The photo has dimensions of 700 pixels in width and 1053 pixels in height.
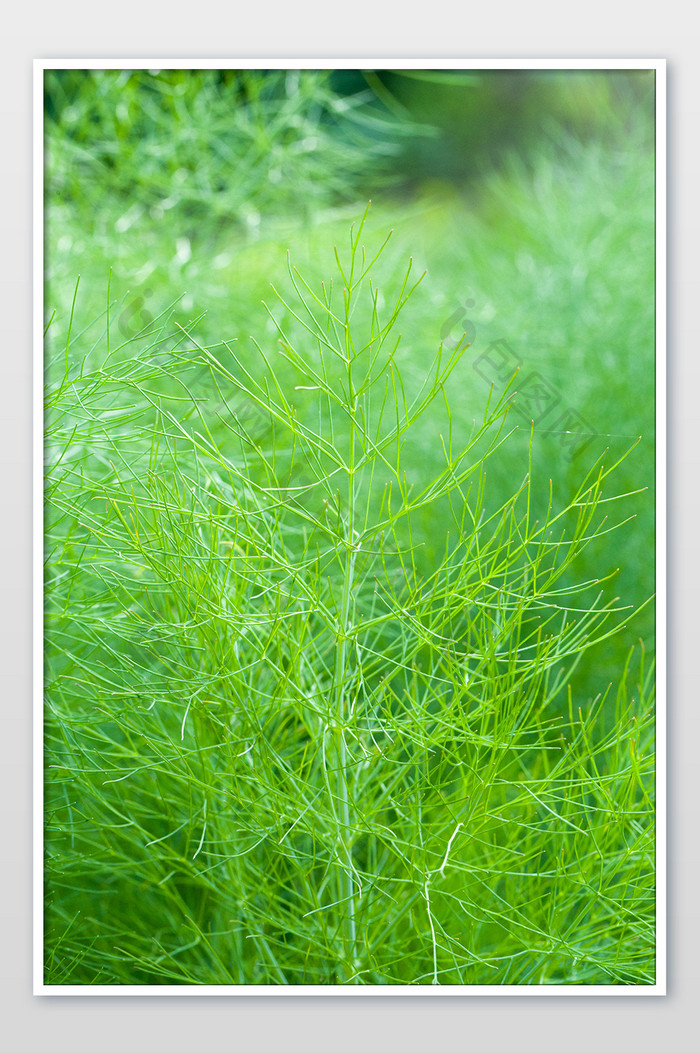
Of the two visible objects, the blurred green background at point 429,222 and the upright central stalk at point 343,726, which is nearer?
the upright central stalk at point 343,726

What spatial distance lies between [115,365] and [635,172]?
0.60m

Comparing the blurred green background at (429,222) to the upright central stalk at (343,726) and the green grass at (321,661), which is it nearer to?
the green grass at (321,661)

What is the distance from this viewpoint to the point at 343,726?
678mm

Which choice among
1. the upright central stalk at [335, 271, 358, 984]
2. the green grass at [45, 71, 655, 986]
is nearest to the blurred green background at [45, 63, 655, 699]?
the green grass at [45, 71, 655, 986]

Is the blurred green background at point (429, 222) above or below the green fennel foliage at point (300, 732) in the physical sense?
above

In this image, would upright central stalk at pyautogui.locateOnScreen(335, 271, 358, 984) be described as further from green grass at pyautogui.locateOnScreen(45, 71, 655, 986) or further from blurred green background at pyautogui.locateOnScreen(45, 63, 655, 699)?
blurred green background at pyautogui.locateOnScreen(45, 63, 655, 699)

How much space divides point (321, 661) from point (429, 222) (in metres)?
0.67

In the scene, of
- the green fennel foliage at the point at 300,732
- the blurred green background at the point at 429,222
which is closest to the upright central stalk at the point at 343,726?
the green fennel foliage at the point at 300,732

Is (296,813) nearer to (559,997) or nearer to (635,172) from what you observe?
(559,997)

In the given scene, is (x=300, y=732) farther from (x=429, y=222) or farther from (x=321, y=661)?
(x=429, y=222)

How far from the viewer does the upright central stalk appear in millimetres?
668

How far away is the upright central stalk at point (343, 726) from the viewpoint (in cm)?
67

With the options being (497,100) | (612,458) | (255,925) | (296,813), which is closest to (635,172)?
(497,100)
